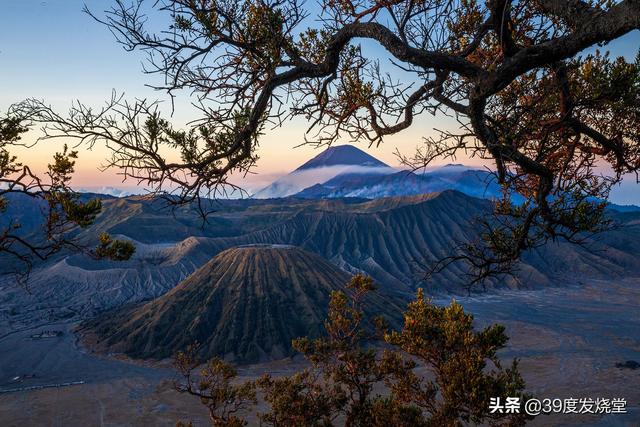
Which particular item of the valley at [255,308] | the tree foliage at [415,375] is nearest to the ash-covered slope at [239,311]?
the valley at [255,308]

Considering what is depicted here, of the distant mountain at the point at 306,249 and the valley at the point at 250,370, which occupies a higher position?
the distant mountain at the point at 306,249

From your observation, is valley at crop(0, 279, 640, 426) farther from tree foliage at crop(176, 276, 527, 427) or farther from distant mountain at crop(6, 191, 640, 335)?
tree foliage at crop(176, 276, 527, 427)

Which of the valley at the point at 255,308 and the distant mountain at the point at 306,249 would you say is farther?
the distant mountain at the point at 306,249

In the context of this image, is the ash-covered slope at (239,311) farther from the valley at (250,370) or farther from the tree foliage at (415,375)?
the tree foliage at (415,375)

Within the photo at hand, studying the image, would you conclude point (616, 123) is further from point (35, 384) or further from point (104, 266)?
point (104, 266)

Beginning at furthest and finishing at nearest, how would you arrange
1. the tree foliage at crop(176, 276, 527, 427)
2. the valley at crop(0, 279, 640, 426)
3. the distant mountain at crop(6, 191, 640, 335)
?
the distant mountain at crop(6, 191, 640, 335), the valley at crop(0, 279, 640, 426), the tree foliage at crop(176, 276, 527, 427)

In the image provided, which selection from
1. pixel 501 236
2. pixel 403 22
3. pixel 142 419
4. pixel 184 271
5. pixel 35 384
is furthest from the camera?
pixel 184 271

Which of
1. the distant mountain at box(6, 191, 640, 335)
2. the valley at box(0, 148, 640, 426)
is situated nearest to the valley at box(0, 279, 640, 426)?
the valley at box(0, 148, 640, 426)

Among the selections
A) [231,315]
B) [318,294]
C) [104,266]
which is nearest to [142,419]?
[231,315]
